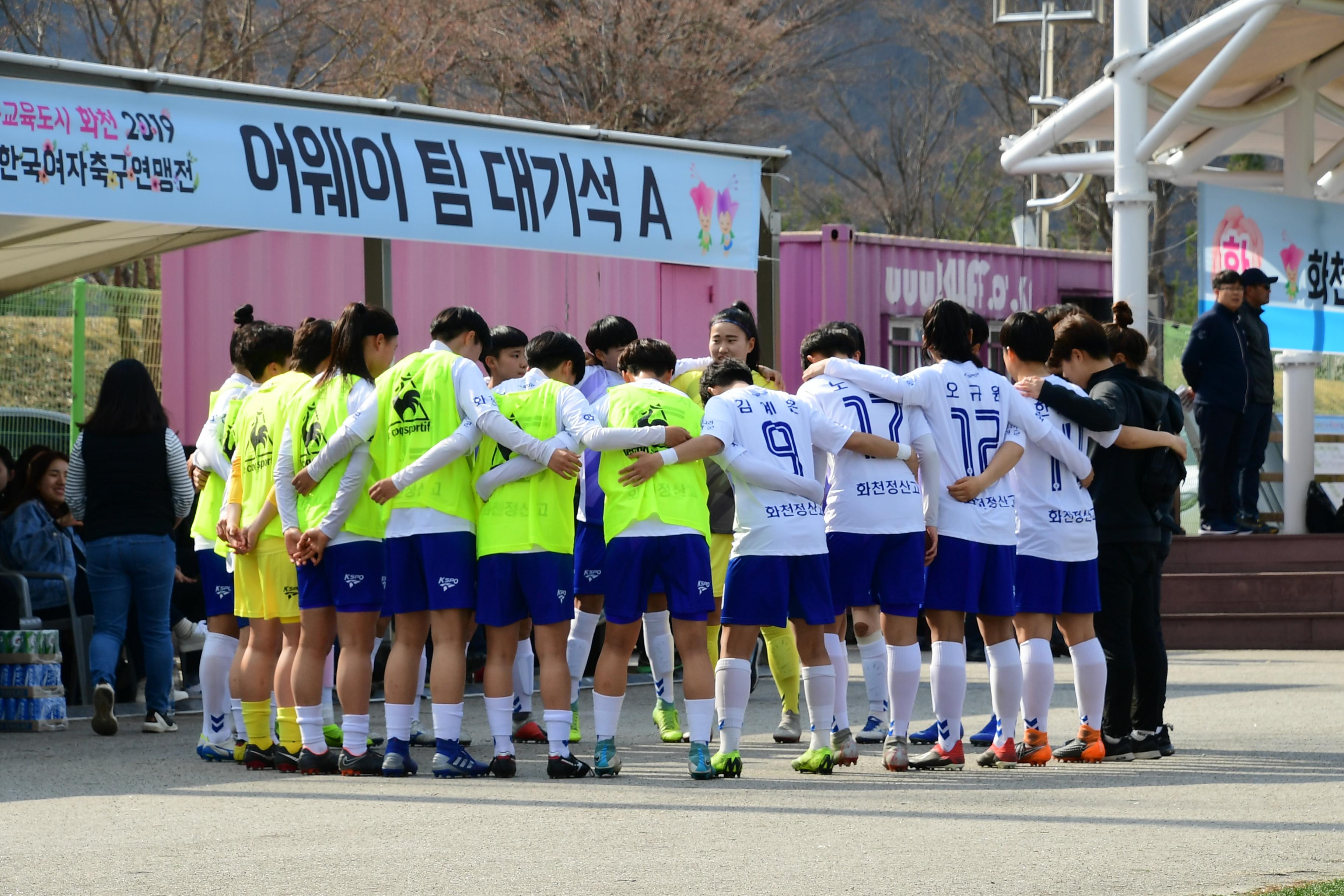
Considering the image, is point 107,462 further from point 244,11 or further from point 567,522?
point 244,11

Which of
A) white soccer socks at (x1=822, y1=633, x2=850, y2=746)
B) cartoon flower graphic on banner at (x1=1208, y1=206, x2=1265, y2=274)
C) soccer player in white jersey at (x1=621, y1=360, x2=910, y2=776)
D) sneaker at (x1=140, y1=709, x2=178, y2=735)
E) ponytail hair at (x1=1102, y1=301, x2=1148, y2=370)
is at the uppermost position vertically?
cartoon flower graphic on banner at (x1=1208, y1=206, x2=1265, y2=274)

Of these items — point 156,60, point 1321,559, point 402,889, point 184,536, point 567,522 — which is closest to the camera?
point 402,889

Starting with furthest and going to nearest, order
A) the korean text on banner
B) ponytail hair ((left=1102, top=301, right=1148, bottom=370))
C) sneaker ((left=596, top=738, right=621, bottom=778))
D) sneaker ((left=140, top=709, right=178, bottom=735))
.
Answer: the korean text on banner < sneaker ((left=140, top=709, right=178, bottom=735)) < ponytail hair ((left=1102, top=301, right=1148, bottom=370)) < sneaker ((left=596, top=738, right=621, bottom=778))

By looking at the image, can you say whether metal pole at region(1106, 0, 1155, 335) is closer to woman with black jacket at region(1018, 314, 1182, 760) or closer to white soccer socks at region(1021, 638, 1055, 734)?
woman with black jacket at region(1018, 314, 1182, 760)

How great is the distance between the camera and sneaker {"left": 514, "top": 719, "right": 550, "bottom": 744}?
362 inches

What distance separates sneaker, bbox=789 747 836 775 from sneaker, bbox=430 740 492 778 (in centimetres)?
122

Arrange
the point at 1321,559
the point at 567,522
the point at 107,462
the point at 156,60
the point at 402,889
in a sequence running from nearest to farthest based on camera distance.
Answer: the point at 402,889 → the point at 567,522 → the point at 107,462 → the point at 1321,559 → the point at 156,60

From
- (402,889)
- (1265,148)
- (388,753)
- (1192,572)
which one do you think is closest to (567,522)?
(388,753)

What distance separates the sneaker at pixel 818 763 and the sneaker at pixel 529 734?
70.8 inches

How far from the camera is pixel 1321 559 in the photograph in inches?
601

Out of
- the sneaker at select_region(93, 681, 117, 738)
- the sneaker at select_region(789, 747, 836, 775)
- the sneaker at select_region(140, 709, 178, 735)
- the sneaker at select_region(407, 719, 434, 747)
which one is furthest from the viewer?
the sneaker at select_region(140, 709, 178, 735)

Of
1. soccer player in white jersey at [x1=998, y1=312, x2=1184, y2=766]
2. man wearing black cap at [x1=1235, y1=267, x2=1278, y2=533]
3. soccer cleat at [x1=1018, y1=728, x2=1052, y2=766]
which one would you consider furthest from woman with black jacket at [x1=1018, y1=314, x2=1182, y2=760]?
man wearing black cap at [x1=1235, y1=267, x2=1278, y2=533]

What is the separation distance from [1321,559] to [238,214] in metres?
9.54

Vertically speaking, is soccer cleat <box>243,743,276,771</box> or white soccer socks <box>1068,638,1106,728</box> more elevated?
white soccer socks <box>1068,638,1106,728</box>
